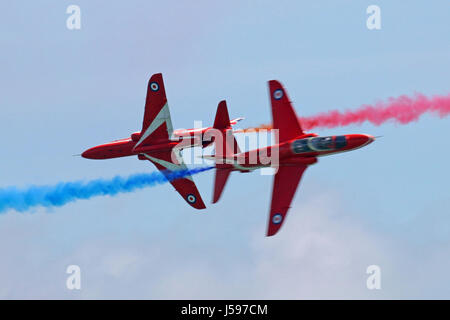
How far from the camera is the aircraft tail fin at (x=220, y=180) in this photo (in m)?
77.3

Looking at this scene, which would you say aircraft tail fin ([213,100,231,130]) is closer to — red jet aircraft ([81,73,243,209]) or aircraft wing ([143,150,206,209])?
red jet aircraft ([81,73,243,209])

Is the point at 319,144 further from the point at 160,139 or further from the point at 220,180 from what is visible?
the point at 160,139

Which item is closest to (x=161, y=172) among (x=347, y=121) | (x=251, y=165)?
(x=251, y=165)

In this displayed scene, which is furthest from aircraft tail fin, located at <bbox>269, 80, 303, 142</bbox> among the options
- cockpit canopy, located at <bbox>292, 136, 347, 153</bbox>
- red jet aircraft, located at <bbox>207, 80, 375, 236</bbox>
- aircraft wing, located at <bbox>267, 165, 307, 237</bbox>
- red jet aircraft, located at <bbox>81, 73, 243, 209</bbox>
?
red jet aircraft, located at <bbox>81, 73, 243, 209</bbox>

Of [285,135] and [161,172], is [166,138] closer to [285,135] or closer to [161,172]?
[161,172]

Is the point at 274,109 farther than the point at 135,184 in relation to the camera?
No

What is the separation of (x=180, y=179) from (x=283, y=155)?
28.6 feet

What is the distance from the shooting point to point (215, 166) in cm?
7819

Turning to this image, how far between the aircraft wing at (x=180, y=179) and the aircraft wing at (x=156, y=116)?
3.42 ft

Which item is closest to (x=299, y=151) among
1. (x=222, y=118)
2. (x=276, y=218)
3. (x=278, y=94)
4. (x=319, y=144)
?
(x=319, y=144)

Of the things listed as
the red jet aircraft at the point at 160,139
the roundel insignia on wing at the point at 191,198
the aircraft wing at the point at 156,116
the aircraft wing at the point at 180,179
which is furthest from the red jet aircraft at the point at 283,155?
the roundel insignia on wing at the point at 191,198

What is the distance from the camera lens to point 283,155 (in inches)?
3012

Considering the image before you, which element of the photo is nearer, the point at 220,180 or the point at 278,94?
the point at 278,94

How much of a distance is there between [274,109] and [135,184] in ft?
38.8
